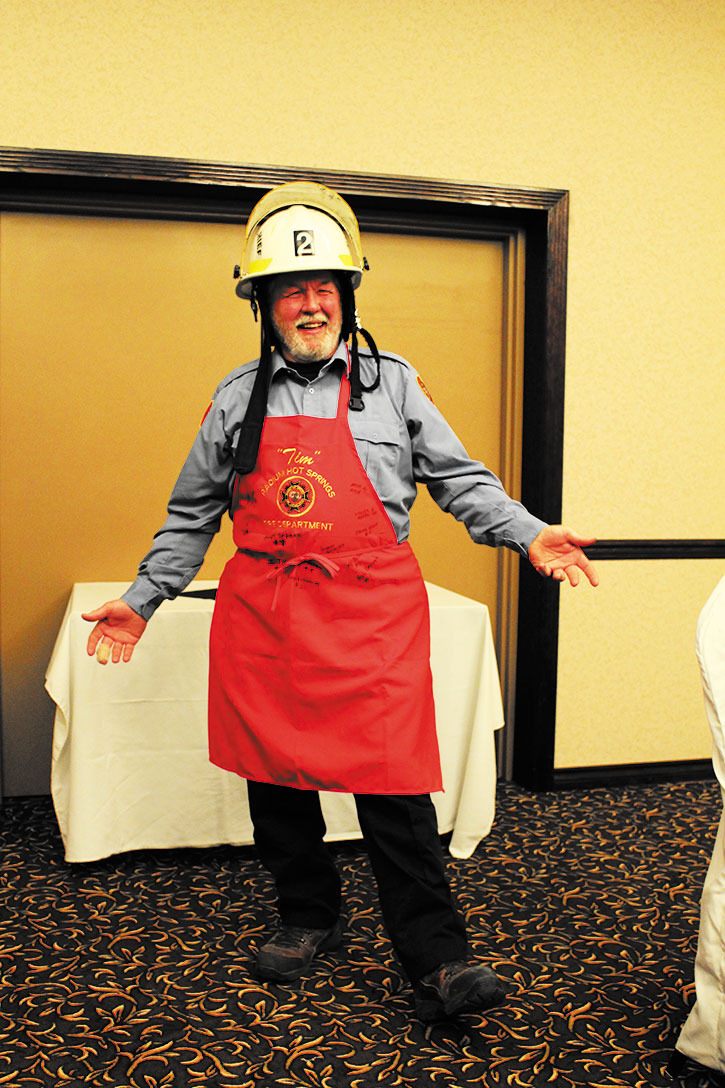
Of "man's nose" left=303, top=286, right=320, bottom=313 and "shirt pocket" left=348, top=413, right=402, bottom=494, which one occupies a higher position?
"man's nose" left=303, top=286, right=320, bottom=313

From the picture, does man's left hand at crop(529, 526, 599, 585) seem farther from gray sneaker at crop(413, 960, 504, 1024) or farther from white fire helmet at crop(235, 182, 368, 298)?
gray sneaker at crop(413, 960, 504, 1024)

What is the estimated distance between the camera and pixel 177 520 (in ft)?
6.85

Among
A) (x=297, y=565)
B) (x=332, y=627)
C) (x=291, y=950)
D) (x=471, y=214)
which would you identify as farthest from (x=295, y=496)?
(x=471, y=214)

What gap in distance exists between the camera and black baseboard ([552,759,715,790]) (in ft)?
10.9

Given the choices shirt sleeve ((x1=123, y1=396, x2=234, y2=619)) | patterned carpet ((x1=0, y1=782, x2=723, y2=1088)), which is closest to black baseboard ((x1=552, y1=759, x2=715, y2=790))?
patterned carpet ((x1=0, y1=782, x2=723, y2=1088))

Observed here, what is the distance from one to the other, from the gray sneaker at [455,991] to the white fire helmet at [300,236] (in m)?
1.32

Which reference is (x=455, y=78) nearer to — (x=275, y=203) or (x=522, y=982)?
(x=275, y=203)

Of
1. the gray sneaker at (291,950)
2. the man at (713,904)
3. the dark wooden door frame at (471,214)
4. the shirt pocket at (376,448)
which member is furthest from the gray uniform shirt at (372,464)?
the dark wooden door frame at (471,214)

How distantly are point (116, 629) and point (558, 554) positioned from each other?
0.89 m

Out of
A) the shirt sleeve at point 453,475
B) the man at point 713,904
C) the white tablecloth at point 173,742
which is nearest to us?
the man at point 713,904

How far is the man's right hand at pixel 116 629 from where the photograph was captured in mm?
2023

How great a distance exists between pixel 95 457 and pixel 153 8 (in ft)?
4.29

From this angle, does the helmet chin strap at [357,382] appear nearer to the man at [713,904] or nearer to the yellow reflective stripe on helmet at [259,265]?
the yellow reflective stripe on helmet at [259,265]

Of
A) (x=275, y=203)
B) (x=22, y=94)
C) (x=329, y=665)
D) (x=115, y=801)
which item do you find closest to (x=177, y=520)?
(x=329, y=665)
